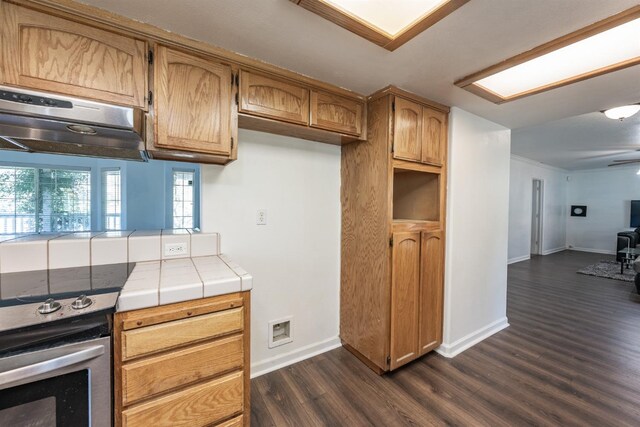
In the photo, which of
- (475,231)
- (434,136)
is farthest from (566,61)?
(475,231)

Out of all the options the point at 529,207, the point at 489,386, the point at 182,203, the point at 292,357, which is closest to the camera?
the point at 489,386

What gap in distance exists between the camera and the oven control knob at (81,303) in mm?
859

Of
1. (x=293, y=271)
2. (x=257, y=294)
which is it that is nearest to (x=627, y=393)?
(x=293, y=271)

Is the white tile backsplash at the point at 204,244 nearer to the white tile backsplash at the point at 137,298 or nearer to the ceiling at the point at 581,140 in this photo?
the white tile backsplash at the point at 137,298

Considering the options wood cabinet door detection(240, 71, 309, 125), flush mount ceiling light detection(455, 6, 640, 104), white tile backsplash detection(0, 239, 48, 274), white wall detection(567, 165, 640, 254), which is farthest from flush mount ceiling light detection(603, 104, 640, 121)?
white wall detection(567, 165, 640, 254)

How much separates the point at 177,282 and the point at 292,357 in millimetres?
1351

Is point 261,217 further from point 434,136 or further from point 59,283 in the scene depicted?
point 434,136

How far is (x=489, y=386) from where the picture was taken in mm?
1818

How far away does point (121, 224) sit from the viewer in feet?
13.8

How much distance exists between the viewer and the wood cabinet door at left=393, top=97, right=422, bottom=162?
6.07ft

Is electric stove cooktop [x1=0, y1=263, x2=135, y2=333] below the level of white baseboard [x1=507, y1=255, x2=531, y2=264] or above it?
above

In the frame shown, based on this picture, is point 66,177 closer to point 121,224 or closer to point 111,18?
point 121,224

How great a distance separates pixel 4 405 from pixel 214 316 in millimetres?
604

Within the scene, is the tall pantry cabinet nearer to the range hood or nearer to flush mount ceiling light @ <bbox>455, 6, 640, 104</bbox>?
flush mount ceiling light @ <bbox>455, 6, 640, 104</bbox>
